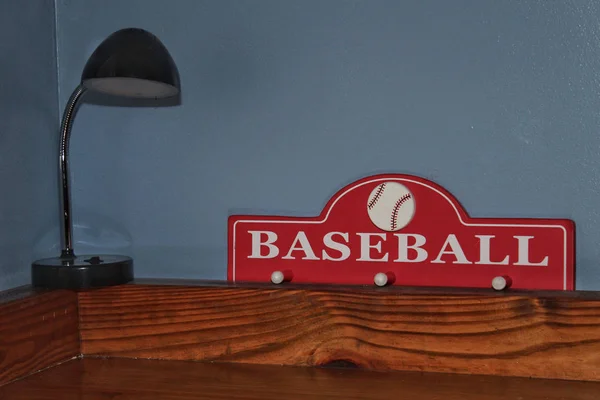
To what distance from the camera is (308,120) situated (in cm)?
147

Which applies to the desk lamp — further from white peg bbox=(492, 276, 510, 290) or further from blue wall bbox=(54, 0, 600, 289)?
white peg bbox=(492, 276, 510, 290)

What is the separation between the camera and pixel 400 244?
1433mm

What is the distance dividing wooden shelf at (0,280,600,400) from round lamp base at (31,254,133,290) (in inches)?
1.0

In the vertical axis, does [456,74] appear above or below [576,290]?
above

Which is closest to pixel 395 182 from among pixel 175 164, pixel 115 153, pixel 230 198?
pixel 230 198

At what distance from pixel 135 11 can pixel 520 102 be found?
798mm

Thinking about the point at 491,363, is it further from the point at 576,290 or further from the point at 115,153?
the point at 115,153

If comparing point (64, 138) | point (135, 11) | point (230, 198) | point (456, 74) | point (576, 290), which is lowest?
point (576, 290)

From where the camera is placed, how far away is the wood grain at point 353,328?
4.26ft

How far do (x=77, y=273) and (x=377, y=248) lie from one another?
57 cm

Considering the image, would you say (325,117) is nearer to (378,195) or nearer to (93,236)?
(378,195)

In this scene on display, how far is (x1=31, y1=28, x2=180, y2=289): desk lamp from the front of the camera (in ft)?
4.34

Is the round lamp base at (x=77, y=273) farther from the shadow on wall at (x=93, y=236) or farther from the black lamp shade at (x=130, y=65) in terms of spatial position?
the black lamp shade at (x=130, y=65)

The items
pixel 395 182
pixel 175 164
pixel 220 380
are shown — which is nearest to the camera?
pixel 220 380
